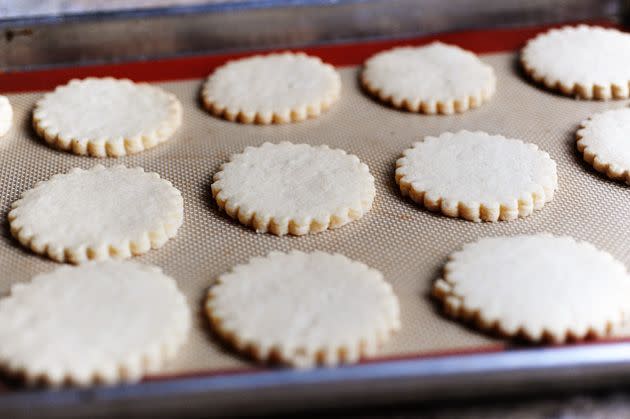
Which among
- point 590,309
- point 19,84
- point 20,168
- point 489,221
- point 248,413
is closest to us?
point 248,413

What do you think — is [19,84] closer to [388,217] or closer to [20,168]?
[20,168]

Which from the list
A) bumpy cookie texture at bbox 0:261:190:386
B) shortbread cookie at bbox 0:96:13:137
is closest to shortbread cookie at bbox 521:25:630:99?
bumpy cookie texture at bbox 0:261:190:386

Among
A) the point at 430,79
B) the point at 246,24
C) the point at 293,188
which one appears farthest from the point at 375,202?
the point at 246,24

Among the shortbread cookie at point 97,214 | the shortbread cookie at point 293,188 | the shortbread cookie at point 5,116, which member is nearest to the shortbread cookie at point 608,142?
the shortbread cookie at point 293,188

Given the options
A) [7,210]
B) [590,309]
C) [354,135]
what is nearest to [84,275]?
[7,210]

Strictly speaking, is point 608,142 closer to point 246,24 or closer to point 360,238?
point 360,238

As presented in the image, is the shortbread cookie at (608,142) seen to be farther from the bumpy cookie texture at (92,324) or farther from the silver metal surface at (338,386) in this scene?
the bumpy cookie texture at (92,324)
